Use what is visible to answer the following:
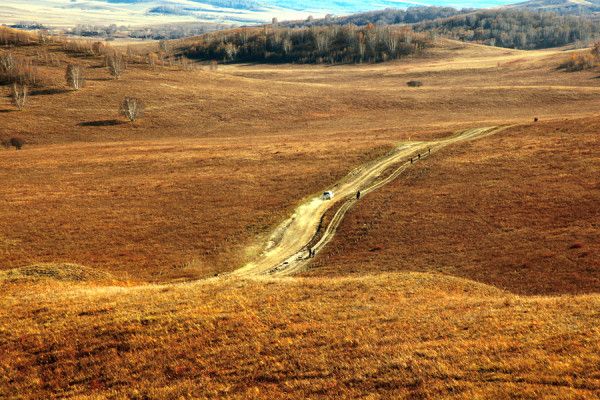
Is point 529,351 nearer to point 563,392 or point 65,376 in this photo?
point 563,392

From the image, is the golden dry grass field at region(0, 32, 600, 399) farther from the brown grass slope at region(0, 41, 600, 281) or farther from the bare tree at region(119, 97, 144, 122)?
the bare tree at region(119, 97, 144, 122)

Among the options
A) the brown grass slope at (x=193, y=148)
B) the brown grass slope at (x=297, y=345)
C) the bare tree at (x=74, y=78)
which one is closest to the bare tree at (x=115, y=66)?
the brown grass slope at (x=193, y=148)

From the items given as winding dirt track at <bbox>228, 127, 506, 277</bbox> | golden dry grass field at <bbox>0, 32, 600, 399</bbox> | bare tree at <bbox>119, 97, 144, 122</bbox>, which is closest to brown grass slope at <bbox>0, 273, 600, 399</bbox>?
golden dry grass field at <bbox>0, 32, 600, 399</bbox>

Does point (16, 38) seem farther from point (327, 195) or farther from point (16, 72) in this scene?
point (327, 195)

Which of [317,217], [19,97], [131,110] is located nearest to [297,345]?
[317,217]

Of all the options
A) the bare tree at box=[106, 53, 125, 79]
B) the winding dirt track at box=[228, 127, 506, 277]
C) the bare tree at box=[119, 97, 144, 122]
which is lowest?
the winding dirt track at box=[228, 127, 506, 277]

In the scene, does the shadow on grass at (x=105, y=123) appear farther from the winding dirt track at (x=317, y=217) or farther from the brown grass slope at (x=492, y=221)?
the brown grass slope at (x=492, y=221)

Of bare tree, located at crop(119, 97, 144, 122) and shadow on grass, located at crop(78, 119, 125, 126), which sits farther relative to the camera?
bare tree, located at crop(119, 97, 144, 122)
